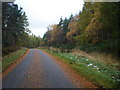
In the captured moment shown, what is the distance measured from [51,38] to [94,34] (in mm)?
35472

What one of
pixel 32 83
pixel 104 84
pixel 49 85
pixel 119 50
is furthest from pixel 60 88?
pixel 119 50

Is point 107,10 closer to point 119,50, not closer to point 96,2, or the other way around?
point 119,50

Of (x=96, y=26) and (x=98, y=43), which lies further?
(x=98, y=43)

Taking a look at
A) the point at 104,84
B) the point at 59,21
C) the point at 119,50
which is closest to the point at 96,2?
the point at 119,50

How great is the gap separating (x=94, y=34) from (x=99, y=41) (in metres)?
1.24

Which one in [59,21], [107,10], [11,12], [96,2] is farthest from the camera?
[59,21]

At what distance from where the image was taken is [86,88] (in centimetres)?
552

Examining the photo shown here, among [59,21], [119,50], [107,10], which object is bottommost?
[119,50]

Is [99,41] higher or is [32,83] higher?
[99,41]

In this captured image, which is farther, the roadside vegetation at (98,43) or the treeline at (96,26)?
the treeline at (96,26)

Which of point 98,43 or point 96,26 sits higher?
point 96,26

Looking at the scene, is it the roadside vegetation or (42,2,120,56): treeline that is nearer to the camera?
the roadside vegetation

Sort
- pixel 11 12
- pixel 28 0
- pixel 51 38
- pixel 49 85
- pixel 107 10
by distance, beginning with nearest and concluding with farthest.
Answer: pixel 49 85, pixel 107 10, pixel 28 0, pixel 11 12, pixel 51 38

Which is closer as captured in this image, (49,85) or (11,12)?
(49,85)
